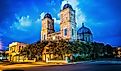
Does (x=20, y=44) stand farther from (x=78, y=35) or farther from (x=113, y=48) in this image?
(x=113, y=48)

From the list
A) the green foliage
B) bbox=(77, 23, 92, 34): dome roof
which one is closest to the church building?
bbox=(77, 23, 92, 34): dome roof

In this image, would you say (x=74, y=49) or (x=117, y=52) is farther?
(x=117, y=52)

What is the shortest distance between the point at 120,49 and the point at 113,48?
2743 mm

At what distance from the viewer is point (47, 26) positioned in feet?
168

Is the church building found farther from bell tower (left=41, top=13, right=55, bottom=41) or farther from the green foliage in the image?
the green foliage

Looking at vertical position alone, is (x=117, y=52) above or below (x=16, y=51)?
below

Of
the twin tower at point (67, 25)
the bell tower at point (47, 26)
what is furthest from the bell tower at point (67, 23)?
the bell tower at point (47, 26)

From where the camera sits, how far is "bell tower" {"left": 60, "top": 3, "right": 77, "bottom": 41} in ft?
147

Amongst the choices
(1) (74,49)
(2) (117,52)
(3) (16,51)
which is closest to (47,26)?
(3) (16,51)

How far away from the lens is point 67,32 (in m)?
45.0

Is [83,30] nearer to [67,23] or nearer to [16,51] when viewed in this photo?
[67,23]

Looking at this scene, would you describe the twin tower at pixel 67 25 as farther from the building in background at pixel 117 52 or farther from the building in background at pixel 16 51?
the building in background at pixel 117 52

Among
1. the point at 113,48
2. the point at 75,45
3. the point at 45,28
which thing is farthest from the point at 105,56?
the point at 45,28

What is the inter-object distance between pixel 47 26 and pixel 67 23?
7.77 meters
